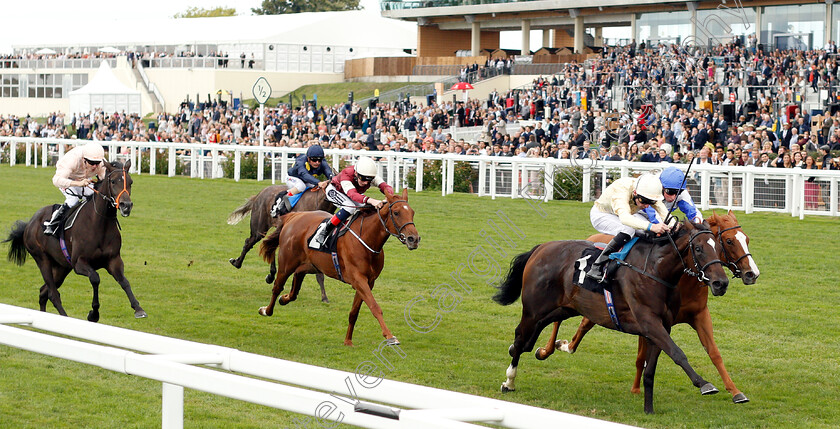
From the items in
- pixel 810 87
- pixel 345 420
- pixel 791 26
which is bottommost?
pixel 345 420

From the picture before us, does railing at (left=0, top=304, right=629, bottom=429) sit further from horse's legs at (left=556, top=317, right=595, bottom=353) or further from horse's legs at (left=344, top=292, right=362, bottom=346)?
horse's legs at (left=556, top=317, right=595, bottom=353)

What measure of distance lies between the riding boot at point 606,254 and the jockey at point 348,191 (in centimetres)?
209

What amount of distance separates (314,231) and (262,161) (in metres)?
13.9

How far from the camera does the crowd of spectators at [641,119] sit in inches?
685

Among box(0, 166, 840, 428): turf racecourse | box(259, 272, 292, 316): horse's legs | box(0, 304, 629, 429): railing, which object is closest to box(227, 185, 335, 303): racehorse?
box(0, 166, 840, 428): turf racecourse

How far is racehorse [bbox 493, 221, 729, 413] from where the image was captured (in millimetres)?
5613

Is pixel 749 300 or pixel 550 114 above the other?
pixel 550 114

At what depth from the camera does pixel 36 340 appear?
11.4 ft

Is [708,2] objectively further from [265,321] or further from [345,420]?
[345,420]

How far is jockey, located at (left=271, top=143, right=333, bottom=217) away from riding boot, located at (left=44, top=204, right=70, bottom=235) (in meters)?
2.62

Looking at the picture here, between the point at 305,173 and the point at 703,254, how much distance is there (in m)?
5.31

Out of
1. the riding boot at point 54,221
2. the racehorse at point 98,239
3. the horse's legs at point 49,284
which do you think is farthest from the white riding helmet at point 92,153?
the horse's legs at point 49,284

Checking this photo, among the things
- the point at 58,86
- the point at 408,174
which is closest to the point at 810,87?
the point at 408,174

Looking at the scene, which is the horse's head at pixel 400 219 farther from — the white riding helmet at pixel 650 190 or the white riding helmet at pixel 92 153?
the white riding helmet at pixel 92 153
